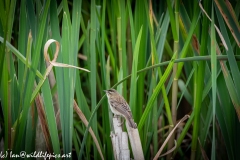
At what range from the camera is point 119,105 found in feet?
8.05

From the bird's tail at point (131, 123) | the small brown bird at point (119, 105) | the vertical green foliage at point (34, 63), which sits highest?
the vertical green foliage at point (34, 63)

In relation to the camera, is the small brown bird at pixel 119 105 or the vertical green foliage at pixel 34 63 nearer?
the vertical green foliage at pixel 34 63

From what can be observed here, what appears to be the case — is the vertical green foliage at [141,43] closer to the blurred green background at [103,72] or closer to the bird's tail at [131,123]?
the blurred green background at [103,72]

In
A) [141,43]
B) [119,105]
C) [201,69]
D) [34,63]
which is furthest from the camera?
[141,43]

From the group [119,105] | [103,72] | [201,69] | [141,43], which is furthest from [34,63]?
[201,69]

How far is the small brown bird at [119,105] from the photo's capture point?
2.28 m

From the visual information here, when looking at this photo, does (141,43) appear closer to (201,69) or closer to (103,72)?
(103,72)

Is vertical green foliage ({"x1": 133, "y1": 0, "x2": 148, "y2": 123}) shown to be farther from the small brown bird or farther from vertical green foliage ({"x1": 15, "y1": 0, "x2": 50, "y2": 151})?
vertical green foliage ({"x1": 15, "y1": 0, "x2": 50, "y2": 151})

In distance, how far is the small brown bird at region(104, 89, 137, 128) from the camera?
2.28 metres

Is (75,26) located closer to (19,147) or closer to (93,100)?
(93,100)

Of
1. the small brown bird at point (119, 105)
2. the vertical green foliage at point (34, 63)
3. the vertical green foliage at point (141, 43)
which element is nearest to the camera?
the vertical green foliage at point (34, 63)

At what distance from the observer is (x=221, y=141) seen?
280 cm

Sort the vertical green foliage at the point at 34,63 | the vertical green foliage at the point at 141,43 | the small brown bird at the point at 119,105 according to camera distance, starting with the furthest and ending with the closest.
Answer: the vertical green foliage at the point at 141,43 < the small brown bird at the point at 119,105 < the vertical green foliage at the point at 34,63

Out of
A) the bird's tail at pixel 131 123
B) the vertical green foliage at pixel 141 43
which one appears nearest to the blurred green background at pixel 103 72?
the vertical green foliage at pixel 141 43
